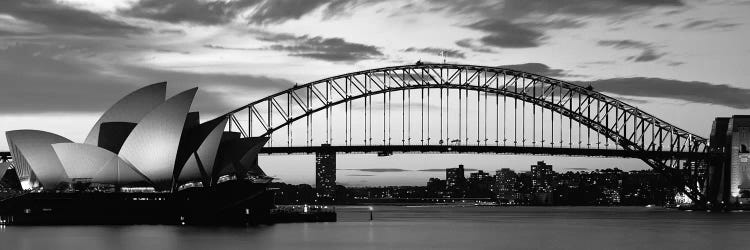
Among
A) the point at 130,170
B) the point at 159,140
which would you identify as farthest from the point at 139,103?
the point at 130,170

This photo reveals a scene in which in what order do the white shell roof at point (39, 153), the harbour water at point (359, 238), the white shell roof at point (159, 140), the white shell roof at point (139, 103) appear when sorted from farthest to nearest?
1. the white shell roof at point (39, 153)
2. the white shell roof at point (139, 103)
3. the white shell roof at point (159, 140)
4. the harbour water at point (359, 238)

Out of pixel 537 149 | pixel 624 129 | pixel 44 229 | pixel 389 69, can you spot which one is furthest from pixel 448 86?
pixel 44 229

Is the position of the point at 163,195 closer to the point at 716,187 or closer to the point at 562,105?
the point at 562,105

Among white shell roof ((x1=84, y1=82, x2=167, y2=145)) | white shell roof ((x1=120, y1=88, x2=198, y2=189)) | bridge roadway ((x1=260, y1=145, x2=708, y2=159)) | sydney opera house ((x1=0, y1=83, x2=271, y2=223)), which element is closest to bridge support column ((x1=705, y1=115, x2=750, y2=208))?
bridge roadway ((x1=260, y1=145, x2=708, y2=159))

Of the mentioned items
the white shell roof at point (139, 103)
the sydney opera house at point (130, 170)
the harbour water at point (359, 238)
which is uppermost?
the white shell roof at point (139, 103)

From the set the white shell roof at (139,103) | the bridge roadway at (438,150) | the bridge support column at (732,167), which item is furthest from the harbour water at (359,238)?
the bridge support column at (732,167)

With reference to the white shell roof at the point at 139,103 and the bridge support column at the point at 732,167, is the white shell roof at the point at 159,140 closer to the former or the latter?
the white shell roof at the point at 139,103

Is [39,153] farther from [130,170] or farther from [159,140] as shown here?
[159,140]

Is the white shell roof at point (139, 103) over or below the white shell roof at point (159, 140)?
over
